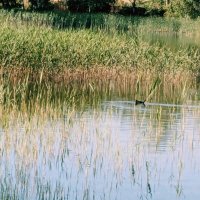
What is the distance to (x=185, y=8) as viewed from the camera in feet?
224

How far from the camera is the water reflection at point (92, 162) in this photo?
10461 mm

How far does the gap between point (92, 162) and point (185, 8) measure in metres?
58.1

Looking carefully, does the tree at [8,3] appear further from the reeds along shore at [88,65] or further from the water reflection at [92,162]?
the water reflection at [92,162]

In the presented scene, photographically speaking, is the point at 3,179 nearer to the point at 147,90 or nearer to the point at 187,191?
the point at 187,191

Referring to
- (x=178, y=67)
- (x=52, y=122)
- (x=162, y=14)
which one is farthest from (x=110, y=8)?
(x=52, y=122)

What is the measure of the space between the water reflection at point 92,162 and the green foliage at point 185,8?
5445cm

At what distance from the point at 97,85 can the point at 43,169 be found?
33.3 ft

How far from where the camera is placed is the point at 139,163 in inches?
469

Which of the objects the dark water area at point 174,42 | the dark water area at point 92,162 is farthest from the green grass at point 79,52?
the dark water area at point 174,42

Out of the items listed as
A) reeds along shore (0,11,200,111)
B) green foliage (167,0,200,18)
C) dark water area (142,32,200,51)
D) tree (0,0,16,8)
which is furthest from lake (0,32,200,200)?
green foliage (167,0,200,18)

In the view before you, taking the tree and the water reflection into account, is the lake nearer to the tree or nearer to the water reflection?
the water reflection

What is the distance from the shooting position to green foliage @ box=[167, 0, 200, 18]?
68125 mm

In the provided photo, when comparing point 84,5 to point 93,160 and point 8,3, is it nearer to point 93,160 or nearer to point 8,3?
point 8,3

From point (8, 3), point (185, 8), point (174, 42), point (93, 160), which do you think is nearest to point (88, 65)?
point (93, 160)
